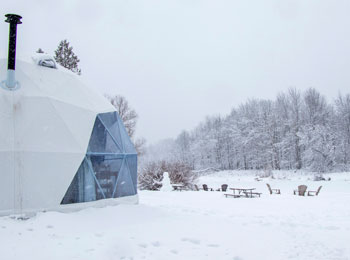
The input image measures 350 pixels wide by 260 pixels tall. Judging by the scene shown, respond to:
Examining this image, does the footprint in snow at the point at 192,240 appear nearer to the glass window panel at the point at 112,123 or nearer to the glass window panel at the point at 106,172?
the glass window panel at the point at 106,172

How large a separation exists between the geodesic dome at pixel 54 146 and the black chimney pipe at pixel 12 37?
0.51m

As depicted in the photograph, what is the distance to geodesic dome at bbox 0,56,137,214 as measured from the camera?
6965mm

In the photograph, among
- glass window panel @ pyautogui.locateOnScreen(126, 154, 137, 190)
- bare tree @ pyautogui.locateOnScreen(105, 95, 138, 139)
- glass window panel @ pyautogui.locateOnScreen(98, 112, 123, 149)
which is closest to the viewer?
glass window panel @ pyautogui.locateOnScreen(98, 112, 123, 149)

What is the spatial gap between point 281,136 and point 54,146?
44.1 metres

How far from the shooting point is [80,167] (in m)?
7.73

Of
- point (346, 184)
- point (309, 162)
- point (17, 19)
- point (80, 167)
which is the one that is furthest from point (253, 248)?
point (309, 162)

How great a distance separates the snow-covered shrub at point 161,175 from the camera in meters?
22.8

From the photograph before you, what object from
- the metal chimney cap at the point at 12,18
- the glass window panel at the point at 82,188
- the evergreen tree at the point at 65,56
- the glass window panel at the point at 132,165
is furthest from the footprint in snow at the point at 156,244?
the evergreen tree at the point at 65,56

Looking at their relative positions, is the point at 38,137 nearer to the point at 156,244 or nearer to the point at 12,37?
the point at 12,37

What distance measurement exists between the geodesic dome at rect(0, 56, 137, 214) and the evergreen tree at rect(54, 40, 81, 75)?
66.5ft

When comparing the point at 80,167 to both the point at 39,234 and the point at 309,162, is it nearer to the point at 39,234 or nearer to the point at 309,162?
the point at 39,234

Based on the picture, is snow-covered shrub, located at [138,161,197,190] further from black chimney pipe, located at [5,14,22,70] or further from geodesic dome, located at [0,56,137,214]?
black chimney pipe, located at [5,14,22,70]

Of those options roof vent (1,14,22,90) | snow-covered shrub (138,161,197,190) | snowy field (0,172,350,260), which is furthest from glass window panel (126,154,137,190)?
snow-covered shrub (138,161,197,190)

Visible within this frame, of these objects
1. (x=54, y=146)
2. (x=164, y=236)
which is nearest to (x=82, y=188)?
(x=54, y=146)
